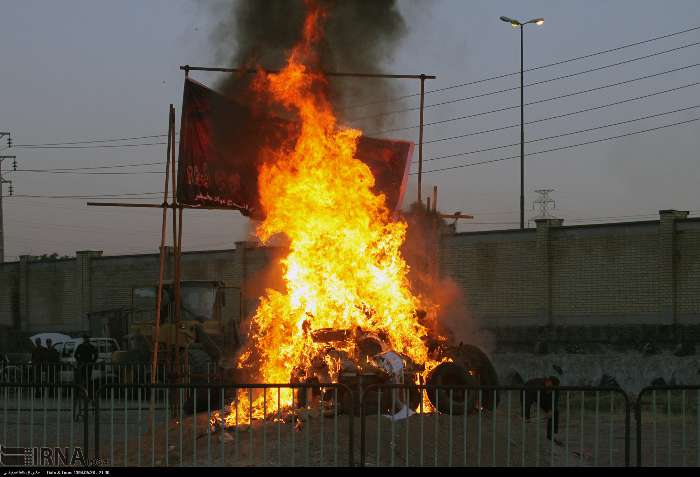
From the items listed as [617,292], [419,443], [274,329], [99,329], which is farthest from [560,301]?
[419,443]

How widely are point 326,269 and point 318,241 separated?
1.63 feet

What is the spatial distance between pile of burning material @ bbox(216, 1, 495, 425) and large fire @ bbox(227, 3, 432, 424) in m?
0.02

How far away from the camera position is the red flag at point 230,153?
1614cm

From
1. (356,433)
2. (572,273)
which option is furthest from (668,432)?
(572,273)

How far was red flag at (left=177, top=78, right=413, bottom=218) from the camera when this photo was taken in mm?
16141

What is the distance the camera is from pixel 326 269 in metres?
16.0

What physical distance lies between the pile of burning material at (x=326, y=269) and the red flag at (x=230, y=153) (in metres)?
0.23

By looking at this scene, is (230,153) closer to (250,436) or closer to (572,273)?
(250,436)

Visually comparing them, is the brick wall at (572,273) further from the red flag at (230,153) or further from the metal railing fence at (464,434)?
the metal railing fence at (464,434)

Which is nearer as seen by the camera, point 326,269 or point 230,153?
point 326,269

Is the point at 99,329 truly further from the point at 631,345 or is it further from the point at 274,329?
the point at 274,329

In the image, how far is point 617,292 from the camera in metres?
33.9

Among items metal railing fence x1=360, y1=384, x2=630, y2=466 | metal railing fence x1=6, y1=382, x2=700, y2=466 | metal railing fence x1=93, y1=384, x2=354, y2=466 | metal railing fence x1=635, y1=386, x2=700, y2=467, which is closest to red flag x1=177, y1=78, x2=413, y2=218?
metal railing fence x1=6, y1=382, x2=700, y2=466

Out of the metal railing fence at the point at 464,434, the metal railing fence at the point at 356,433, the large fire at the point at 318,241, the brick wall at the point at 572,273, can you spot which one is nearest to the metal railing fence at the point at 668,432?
the metal railing fence at the point at 356,433
